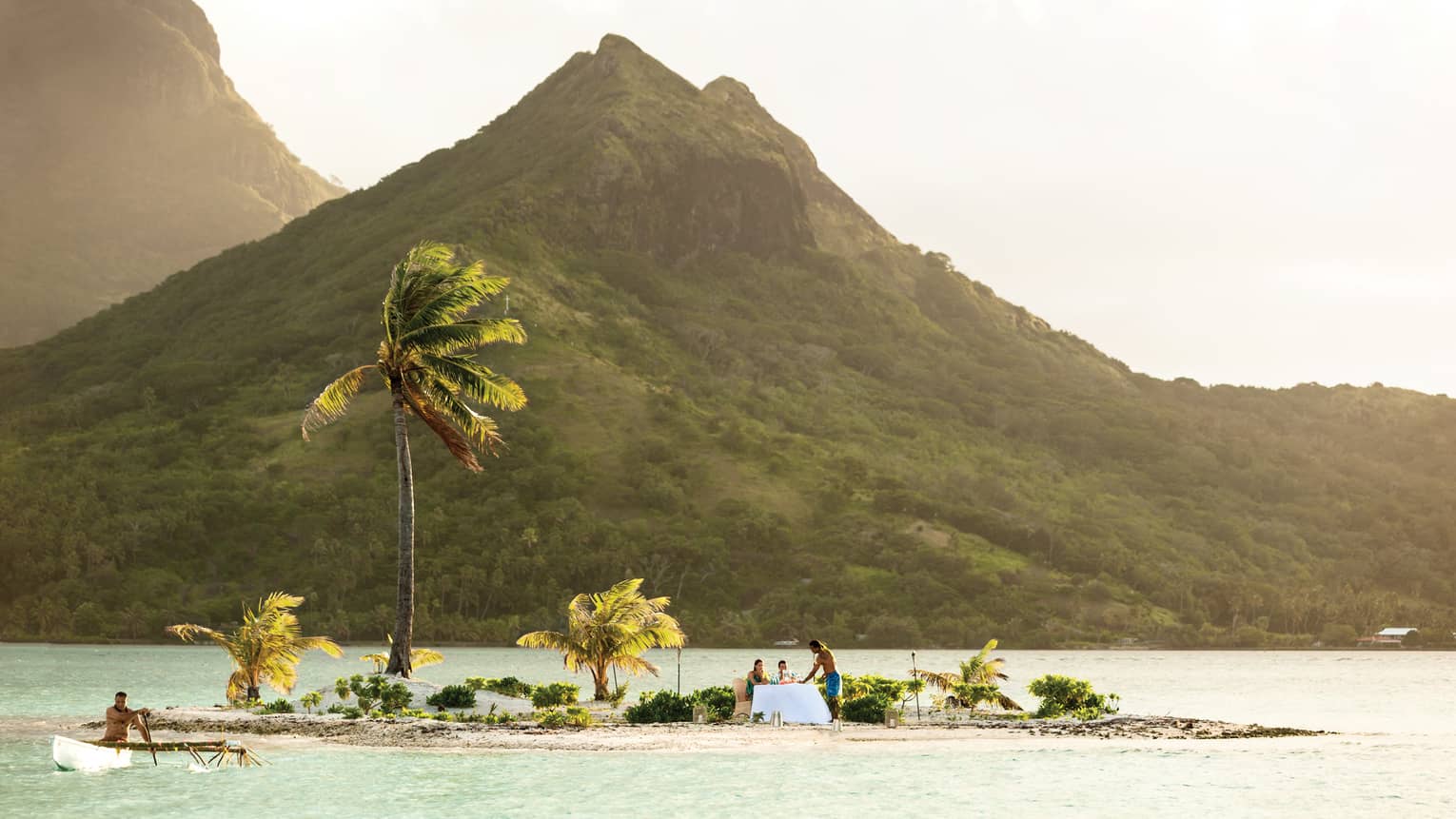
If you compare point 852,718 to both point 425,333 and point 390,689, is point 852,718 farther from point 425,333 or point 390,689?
point 425,333

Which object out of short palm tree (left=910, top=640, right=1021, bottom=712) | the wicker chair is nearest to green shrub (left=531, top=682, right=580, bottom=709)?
the wicker chair

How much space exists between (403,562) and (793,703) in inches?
556

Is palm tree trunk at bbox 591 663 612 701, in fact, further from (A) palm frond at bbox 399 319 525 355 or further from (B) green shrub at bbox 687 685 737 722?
(A) palm frond at bbox 399 319 525 355

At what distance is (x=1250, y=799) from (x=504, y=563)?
498 ft

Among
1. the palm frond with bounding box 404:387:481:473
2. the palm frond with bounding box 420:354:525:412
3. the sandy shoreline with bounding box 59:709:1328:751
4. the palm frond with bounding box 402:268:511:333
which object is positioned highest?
the palm frond with bounding box 402:268:511:333

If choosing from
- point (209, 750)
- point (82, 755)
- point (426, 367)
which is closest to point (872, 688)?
point (426, 367)

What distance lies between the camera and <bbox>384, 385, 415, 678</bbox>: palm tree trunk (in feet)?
146

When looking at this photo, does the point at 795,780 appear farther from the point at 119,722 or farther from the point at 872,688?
the point at 872,688

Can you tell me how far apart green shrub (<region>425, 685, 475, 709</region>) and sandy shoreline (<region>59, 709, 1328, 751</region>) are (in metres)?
2.31

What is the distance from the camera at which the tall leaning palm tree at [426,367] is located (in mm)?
44344

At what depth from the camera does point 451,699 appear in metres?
43.6

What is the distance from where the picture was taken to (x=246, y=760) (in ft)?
104

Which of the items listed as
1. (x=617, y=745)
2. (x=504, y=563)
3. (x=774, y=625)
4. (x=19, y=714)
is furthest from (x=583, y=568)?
(x=617, y=745)

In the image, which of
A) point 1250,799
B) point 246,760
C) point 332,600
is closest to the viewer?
point 1250,799
